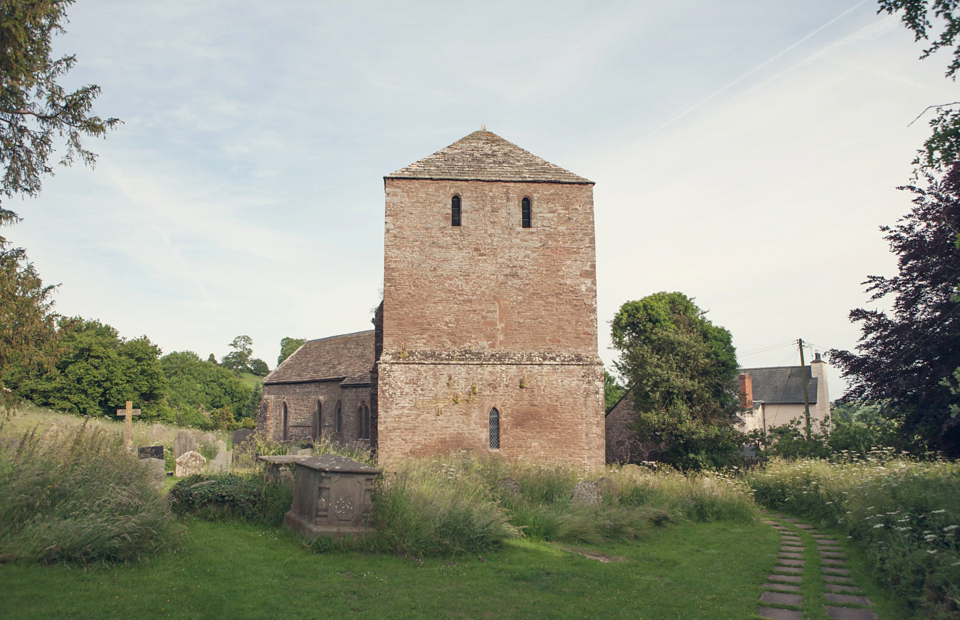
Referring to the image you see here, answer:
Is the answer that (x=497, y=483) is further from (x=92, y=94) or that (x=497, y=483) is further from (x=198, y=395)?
(x=198, y=395)

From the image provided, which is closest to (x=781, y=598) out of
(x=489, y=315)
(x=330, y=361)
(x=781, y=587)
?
(x=781, y=587)

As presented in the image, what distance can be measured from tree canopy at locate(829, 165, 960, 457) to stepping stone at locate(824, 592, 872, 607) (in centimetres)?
875

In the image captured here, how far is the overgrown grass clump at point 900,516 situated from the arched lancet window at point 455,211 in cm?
1219

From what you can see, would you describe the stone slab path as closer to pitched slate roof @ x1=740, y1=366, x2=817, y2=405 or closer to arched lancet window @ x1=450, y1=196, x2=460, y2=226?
arched lancet window @ x1=450, y1=196, x2=460, y2=226

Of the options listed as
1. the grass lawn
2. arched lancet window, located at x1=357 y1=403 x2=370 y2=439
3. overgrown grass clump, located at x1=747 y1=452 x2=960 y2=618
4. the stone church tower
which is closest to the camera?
the grass lawn

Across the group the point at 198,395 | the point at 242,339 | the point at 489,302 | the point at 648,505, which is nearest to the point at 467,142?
the point at 489,302

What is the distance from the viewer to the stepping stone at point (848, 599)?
768cm

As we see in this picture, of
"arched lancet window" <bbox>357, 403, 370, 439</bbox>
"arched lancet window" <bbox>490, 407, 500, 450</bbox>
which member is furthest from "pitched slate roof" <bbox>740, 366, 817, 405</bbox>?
"arched lancet window" <bbox>490, 407, 500, 450</bbox>

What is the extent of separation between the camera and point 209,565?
7.78 metres

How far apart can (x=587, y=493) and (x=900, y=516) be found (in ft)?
18.9

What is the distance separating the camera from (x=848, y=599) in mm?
7863

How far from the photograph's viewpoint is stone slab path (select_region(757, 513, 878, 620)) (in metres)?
7.34

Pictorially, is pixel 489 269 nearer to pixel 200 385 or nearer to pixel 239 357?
pixel 200 385

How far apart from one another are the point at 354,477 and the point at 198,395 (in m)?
55.5
